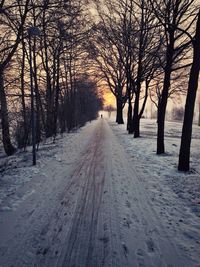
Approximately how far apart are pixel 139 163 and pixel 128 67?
45.0 ft

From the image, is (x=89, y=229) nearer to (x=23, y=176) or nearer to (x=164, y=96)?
(x=23, y=176)

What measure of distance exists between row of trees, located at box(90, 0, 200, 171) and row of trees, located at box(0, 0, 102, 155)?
2437mm

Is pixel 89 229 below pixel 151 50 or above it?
below

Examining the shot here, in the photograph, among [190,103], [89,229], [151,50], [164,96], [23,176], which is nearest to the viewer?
[89,229]

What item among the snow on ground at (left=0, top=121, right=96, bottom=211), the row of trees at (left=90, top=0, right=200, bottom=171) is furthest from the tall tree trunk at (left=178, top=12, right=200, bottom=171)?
the snow on ground at (left=0, top=121, right=96, bottom=211)

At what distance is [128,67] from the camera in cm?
2181

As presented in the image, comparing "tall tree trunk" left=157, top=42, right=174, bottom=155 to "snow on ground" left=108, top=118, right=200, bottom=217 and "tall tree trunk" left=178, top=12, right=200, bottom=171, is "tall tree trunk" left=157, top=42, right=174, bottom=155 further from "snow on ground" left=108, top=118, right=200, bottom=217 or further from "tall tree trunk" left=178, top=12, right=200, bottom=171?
"tall tree trunk" left=178, top=12, right=200, bottom=171

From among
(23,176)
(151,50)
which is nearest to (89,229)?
(23,176)

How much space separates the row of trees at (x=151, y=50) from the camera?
900cm

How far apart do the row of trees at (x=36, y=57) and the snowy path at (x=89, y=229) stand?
17.0ft

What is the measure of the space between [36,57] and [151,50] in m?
9.34

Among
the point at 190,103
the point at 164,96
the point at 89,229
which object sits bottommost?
the point at 89,229

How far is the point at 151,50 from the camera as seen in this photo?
18406 millimetres

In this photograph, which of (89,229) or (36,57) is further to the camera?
(36,57)
